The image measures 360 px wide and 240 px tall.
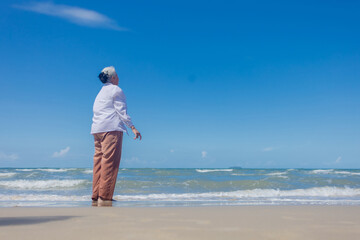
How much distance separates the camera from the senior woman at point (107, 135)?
4164 millimetres

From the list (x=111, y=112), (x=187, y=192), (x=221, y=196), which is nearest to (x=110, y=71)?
(x=111, y=112)

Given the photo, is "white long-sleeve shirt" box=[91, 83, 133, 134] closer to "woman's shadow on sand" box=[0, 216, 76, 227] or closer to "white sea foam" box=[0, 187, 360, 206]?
"white sea foam" box=[0, 187, 360, 206]

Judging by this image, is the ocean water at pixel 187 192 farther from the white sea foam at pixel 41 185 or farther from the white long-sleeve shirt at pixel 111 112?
the white long-sleeve shirt at pixel 111 112

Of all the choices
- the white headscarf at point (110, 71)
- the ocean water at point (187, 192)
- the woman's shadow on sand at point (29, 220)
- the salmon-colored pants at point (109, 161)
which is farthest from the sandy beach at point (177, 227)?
the white headscarf at point (110, 71)

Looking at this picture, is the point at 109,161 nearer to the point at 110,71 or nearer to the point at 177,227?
the point at 110,71

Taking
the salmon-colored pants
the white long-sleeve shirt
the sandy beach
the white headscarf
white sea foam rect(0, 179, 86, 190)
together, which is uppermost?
the white headscarf

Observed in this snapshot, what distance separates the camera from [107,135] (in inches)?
167

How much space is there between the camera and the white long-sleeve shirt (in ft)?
13.9

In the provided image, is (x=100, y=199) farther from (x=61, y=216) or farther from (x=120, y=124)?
(x=61, y=216)

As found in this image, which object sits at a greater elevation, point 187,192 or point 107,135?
point 107,135

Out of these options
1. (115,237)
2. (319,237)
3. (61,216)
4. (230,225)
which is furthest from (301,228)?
(61,216)

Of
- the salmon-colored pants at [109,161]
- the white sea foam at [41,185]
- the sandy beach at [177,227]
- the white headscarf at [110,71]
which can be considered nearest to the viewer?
the sandy beach at [177,227]

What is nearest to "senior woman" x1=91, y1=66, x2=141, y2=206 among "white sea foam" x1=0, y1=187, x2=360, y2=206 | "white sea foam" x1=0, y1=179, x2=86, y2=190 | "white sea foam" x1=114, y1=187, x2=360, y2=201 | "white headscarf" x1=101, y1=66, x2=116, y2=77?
"white headscarf" x1=101, y1=66, x2=116, y2=77

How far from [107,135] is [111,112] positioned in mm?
284
